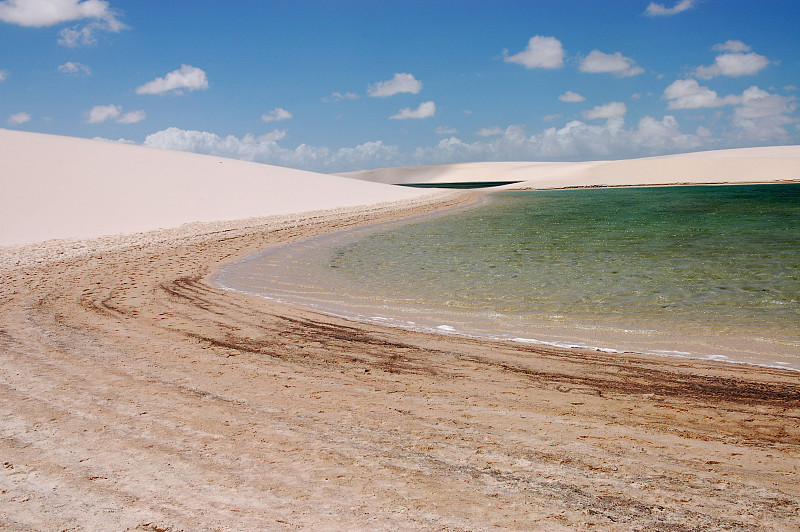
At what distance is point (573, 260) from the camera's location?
12.2m

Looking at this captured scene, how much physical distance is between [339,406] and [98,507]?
5.70 feet

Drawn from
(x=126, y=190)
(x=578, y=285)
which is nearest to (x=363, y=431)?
(x=578, y=285)

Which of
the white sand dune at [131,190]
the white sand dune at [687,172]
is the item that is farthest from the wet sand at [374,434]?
the white sand dune at [687,172]

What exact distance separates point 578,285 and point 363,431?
20.7 feet

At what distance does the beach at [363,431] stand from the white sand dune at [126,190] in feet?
44.4

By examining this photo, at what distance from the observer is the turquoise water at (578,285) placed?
21.6 feet

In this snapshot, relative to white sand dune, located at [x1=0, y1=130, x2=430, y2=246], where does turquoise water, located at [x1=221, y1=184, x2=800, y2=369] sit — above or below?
below

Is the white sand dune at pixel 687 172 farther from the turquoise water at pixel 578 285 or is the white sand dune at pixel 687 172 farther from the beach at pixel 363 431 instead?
the beach at pixel 363 431

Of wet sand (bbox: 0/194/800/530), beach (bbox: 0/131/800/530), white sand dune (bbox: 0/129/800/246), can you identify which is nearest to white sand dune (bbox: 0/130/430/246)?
white sand dune (bbox: 0/129/800/246)

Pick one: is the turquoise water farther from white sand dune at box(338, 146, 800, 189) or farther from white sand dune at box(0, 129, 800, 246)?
white sand dune at box(338, 146, 800, 189)

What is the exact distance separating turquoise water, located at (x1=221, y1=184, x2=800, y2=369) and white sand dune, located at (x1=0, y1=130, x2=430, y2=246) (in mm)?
8909

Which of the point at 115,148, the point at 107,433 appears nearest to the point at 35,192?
the point at 115,148

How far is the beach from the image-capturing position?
295 cm

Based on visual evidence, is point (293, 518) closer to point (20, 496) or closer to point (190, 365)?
point (20, 496)
